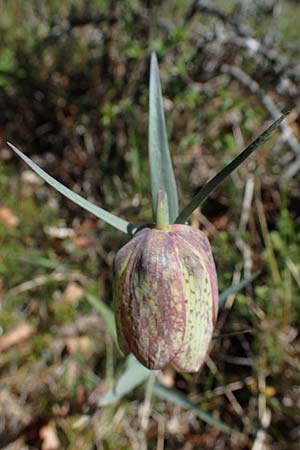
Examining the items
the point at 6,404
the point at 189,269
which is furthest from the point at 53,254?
the point at 189,269

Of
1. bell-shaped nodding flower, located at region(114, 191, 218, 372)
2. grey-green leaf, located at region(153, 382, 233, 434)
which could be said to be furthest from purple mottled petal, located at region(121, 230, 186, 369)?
grey-green leaf, located at region(153, 382, 233, 434)

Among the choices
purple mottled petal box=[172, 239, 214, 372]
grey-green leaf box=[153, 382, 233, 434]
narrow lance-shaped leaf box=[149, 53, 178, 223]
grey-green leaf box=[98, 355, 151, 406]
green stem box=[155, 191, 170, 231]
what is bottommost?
grey-green leaf box=[153, 382, 233, 434]

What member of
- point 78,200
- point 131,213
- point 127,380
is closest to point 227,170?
point 78,200

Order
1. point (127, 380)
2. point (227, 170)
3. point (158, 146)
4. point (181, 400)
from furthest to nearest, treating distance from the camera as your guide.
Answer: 1. point (181, 400)
2. point (127, 380)
3. point (158, 146)
4. point (227, 170)

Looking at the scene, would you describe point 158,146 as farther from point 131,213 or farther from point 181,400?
point 131,213

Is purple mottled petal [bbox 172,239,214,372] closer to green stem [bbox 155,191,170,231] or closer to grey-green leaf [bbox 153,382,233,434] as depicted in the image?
green stem [bbox 155,191,170,231]

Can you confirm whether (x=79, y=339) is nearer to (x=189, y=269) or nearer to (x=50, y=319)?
(x=50, y=319)
